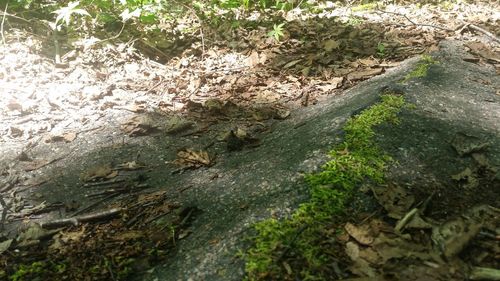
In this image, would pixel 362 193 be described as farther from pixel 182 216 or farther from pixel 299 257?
pixel 182 216

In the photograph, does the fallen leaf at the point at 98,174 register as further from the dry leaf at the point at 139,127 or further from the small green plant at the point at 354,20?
the small green plant at the point at 354,20

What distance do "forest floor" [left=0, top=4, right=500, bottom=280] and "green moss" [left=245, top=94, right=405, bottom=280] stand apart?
63 millimetres

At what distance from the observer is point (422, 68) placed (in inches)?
139

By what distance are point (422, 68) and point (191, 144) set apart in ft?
7.25

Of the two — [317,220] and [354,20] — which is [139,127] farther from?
[354,20]

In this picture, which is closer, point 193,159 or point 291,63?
point 193,159

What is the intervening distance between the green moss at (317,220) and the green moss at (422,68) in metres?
1.16

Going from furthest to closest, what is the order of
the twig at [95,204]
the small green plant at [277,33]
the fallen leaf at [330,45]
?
the small green plant at [277,33]
the fallen leaf at [330,45]
the twig at [95,204]

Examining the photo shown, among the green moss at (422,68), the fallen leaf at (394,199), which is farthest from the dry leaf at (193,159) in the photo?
the green moss at (422,68)

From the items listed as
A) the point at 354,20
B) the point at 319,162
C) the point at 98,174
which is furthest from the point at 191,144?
the point at 354,20

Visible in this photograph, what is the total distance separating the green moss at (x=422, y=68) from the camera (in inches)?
132

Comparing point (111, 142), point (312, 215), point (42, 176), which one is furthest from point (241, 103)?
point (312, 215)

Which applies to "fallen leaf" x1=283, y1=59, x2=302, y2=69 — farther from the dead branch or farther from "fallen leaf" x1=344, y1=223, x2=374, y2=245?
"fallen leaf" x1=344, y1=223, x2=374, y2=245

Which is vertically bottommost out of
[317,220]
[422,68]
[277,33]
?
[317,220]
